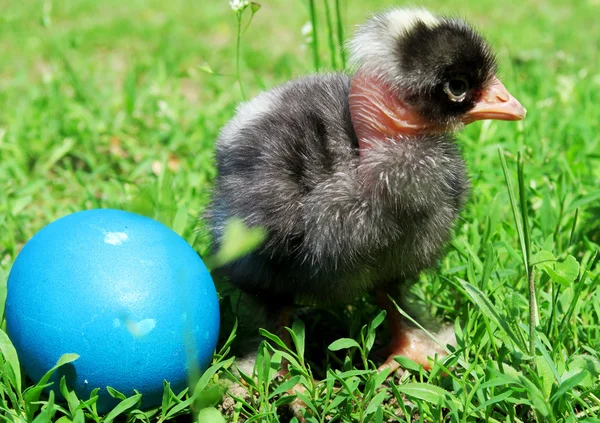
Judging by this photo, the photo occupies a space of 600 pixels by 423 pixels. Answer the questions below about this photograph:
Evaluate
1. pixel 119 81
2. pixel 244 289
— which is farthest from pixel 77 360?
pixel 119 81

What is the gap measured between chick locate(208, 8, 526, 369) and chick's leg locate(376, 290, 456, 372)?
0.85 feet

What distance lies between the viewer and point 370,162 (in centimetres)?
236

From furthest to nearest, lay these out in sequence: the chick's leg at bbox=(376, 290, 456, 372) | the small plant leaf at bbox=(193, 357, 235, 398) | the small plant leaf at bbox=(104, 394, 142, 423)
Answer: the chick's leg at bbox=(376, 290, 456, 372)
the small plant leaf at bbox=(193, 357, 235, 398)
the small plant leaf at bbox=(104, 394, 142, 423)

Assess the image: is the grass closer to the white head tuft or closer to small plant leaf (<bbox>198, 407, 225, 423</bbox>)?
small plant leaf (<bbox>198, 407, 225, 423</bbox>)

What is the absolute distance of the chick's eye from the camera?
2371 millimetres

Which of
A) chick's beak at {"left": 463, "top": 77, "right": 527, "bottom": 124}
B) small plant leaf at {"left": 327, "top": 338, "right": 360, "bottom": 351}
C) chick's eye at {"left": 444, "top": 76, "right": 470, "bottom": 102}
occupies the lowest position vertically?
small plant leaf at {"left": 327, "top": 338, "right": 360, "bottom": 351}

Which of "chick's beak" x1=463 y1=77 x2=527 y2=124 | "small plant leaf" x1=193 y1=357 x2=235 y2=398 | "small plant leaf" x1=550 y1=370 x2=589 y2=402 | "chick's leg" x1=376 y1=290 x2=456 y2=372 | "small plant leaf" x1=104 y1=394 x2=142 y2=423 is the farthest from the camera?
"chick's leg" x1=376 y1=290 x2=456 y2=372

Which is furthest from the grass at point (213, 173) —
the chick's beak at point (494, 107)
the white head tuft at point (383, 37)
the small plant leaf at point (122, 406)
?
the white head tuft at point (383, 37)

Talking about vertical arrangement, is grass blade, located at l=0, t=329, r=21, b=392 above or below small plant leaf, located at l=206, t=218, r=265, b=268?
below

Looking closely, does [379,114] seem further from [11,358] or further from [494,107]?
[11,358]

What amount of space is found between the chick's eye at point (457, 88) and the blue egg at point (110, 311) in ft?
3.28

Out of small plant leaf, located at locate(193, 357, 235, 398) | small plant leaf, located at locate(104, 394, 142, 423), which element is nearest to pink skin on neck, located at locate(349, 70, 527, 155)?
small plant leaf, located at locate(193, 357, 235, 398)

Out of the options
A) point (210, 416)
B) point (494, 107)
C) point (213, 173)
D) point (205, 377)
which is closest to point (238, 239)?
point (205, 377)

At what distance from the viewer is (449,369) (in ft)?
8.32
